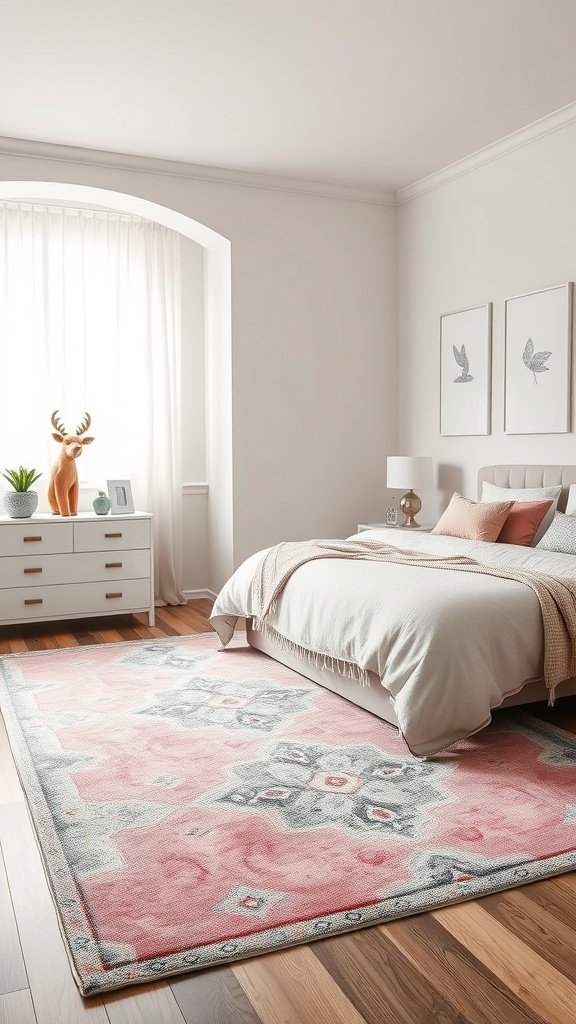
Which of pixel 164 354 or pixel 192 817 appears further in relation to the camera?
pixel 164 354

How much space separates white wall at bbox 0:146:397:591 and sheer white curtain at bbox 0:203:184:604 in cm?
65

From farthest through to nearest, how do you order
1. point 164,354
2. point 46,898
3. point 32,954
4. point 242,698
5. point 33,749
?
point 164,354, point 242,698, point 33,749, point 46,898, point 32,954

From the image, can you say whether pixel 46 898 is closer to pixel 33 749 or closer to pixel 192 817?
pixel 192 817

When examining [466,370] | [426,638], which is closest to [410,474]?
[466,370]

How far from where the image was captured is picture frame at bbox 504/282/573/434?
445cm

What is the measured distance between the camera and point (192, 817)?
2512 millimetres

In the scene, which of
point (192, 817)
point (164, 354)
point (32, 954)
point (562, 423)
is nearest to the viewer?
point (32, 954)

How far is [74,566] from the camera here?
5.12 meters

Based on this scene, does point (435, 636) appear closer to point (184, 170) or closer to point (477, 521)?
point (477, 521)

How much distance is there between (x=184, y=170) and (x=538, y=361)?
8.08ft

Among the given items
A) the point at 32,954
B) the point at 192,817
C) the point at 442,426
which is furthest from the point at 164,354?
the point at 32,954

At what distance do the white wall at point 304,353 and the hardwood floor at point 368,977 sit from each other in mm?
3727

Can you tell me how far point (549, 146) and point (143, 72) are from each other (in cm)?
216

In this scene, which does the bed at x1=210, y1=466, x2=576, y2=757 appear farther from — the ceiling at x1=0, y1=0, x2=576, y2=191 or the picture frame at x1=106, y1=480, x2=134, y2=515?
Result: the ceiling at x1=0, y1=0, x2=576, y2=191
